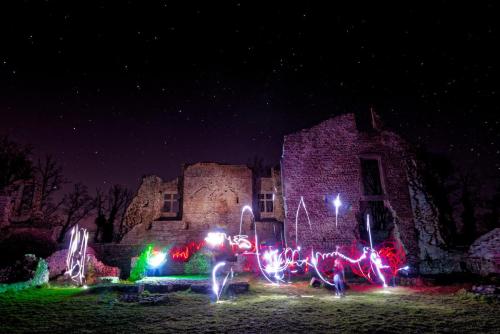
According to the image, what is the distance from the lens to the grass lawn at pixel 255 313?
550cm

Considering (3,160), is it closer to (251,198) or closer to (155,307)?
(251,198)

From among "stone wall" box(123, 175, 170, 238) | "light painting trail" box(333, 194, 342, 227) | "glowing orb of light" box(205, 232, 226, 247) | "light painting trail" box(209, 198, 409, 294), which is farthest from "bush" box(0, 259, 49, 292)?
"light painting trail" box(333, 194, 342, 227)

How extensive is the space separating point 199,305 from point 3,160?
86.7 feet

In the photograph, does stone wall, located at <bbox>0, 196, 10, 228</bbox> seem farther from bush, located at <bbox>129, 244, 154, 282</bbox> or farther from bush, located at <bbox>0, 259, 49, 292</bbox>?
bush, located at <bbox>0, 259, 49, 292</bbox>

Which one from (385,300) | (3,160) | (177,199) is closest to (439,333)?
(385,300)

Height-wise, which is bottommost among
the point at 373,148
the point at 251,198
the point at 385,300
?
the point at 385,300

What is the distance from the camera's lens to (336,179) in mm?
15258

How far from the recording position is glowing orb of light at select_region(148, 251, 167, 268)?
16062mm

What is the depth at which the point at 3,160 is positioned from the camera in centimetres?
2470

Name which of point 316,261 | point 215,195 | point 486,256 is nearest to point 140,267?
point 215,195

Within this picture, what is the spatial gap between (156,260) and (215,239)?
14.2 ft

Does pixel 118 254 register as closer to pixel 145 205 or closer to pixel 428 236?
pixel 145 205

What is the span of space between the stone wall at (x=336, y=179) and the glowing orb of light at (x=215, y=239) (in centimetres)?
618

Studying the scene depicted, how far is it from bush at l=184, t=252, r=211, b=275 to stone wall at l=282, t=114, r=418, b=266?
5727 millimetres
